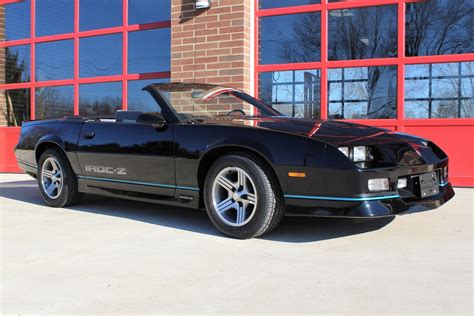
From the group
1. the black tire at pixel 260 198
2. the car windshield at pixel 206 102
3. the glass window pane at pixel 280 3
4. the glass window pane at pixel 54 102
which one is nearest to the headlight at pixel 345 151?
the black tire at pixel 260 198

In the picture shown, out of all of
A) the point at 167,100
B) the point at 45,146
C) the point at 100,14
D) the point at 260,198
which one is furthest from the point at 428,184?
the point at 100,14

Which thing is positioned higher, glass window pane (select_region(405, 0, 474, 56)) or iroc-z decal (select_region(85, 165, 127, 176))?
glass window pane (select_region(405, 0, 474, 56))

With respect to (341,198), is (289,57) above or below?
above

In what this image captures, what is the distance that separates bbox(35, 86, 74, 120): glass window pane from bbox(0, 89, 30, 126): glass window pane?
324mm

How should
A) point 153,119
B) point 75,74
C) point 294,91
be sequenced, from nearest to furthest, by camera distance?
point 153,119 < point 294,91 < point 75,74

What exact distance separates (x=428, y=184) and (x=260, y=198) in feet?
4.39

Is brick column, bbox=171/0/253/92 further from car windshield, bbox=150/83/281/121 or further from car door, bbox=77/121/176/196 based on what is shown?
car door, bbox=77/121/176/196

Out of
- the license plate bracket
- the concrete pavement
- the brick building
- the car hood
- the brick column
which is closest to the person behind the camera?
the concrete pavement

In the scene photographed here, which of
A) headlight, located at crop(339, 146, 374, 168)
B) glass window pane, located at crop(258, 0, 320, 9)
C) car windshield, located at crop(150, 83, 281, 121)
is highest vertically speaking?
glass window pane, located at crop(258, 0, 320, 9)

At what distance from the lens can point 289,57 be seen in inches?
294

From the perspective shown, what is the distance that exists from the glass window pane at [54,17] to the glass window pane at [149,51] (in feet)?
5.29

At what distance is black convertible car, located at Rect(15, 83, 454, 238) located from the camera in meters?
3.46

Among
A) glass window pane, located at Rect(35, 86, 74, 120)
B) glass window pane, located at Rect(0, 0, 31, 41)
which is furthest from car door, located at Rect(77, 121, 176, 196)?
glass window pane, located at Rect(0, 0, 31, 41)

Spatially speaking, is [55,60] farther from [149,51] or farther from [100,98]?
[149,51]
